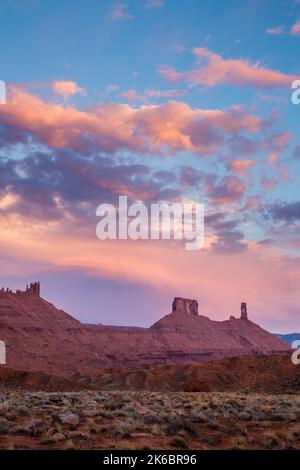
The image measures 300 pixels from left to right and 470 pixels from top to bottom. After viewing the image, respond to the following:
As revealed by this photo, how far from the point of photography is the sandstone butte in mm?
114812

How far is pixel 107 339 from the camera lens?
149 meters

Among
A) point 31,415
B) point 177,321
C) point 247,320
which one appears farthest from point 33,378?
point 247,320

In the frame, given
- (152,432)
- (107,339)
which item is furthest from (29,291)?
(152,432)

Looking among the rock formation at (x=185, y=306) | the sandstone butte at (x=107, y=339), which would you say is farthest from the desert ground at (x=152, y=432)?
the rock formation at (x=185, y=306)

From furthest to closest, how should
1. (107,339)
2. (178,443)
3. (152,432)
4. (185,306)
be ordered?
(185,306)
(107,339)
(152,432)
(178,443)

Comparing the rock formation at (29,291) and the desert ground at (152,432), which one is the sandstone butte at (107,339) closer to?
the rock formation at (29,291)

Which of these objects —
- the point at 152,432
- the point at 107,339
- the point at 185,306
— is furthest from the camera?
the point at 185,306

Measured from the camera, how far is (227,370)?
80875 millimetres

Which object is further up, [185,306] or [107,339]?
[185,306]

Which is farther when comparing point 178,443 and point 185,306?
point 185,306

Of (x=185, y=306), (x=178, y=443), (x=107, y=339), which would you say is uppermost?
(x=185, y=306)

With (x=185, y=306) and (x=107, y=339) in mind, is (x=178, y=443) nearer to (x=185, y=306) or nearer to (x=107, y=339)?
(x=107, y=339)
